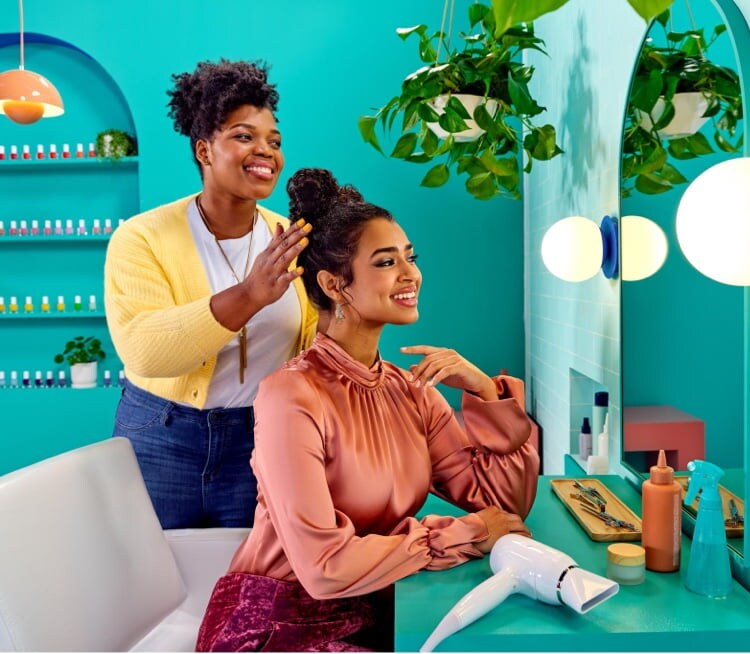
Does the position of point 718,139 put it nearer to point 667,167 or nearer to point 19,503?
point 667,167

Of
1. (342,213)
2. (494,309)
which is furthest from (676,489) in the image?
(494,309)

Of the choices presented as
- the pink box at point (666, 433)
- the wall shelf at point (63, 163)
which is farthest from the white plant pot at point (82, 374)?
the pink box at point (666, 433)

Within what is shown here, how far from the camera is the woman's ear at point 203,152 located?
5.94 ft

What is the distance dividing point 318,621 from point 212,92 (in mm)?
1185

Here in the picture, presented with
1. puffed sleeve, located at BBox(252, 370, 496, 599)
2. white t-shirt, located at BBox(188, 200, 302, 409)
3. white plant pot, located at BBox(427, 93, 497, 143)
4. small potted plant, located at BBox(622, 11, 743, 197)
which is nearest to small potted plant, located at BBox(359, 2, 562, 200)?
white plant pot, located at BBox(427, 93, 497, 143)

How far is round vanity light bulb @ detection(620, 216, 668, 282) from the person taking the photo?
5.10 feet

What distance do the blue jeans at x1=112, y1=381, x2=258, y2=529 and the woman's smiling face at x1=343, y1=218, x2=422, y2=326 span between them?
1.83 feet

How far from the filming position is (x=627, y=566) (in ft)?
3.88

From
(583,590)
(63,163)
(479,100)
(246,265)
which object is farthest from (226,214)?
(63,163)

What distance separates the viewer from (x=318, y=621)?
1.30 m

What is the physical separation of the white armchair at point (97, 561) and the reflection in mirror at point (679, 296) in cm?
95

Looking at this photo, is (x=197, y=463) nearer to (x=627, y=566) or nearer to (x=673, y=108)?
(x=627, y=566)

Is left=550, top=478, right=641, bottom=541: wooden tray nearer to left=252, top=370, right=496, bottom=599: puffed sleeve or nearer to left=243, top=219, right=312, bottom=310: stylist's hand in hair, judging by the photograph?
left=252, top=370, right=496, bottom=599: puffed sleeve

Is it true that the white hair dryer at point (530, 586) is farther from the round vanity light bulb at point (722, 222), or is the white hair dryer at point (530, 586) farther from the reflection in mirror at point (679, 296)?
the round vanity light bulb at point (722, 222)
